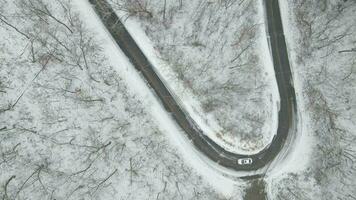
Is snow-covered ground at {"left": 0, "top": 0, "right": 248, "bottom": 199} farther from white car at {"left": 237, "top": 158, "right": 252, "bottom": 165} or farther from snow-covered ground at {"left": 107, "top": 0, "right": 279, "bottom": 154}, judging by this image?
snow-covered ground at {"left": 107, "top": 0, "right": 279, "bottom": 154}

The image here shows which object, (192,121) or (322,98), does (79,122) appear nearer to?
(192,121)

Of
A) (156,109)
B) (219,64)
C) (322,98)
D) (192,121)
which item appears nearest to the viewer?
(322,98)

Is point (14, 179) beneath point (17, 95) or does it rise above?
beneath

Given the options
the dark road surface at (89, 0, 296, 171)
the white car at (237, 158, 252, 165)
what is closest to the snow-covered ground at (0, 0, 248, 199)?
the dark road surface at (89, 0, 296, 171)

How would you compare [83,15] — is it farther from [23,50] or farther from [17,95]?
[17,95]

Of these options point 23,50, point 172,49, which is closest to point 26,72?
point 23,50

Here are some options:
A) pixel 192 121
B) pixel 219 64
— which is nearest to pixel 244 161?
pixel 192 121

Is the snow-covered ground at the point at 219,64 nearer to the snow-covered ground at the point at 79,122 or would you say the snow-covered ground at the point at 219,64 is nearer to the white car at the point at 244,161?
the white car at the point at 244,161
